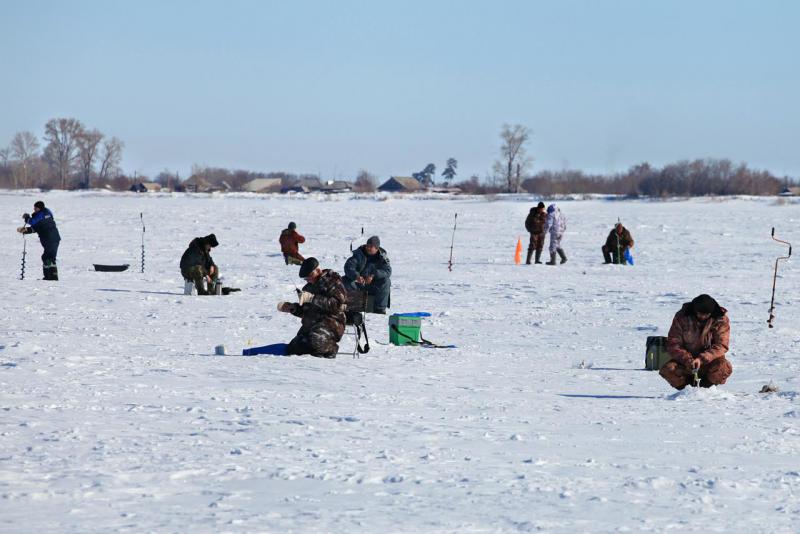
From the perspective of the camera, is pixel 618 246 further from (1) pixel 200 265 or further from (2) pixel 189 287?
(2) pixel 189 287

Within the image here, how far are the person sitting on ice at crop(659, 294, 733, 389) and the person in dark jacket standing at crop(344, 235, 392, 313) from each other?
5862 mm

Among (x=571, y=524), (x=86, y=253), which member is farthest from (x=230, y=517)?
(x=86, y=253)

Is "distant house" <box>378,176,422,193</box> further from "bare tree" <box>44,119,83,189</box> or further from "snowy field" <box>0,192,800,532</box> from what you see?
"snowy field" <box>0,192,800,532</box>

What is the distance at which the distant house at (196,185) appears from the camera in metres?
128

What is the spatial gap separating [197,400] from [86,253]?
73.3 ft

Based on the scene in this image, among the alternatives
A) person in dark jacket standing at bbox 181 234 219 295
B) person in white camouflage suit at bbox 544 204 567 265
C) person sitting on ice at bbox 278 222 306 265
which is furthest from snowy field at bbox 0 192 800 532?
person in white camouflage suit at bbox 544 204 567 265

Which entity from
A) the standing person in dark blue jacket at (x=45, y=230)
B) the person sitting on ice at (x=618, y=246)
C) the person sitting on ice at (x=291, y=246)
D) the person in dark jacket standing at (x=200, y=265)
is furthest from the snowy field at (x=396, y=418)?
the person sitting on ice at (x=618, y=246)

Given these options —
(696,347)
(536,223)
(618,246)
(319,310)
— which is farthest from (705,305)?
(618,246)

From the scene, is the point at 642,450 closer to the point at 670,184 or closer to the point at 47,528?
the point at 47,528

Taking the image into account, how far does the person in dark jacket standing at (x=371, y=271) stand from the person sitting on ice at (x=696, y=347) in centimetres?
586

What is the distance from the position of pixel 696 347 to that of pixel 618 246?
57.0 feet

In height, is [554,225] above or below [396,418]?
above

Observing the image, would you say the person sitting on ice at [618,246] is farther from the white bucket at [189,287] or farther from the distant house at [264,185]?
the distant house at [264,185]

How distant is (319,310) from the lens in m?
11.8
